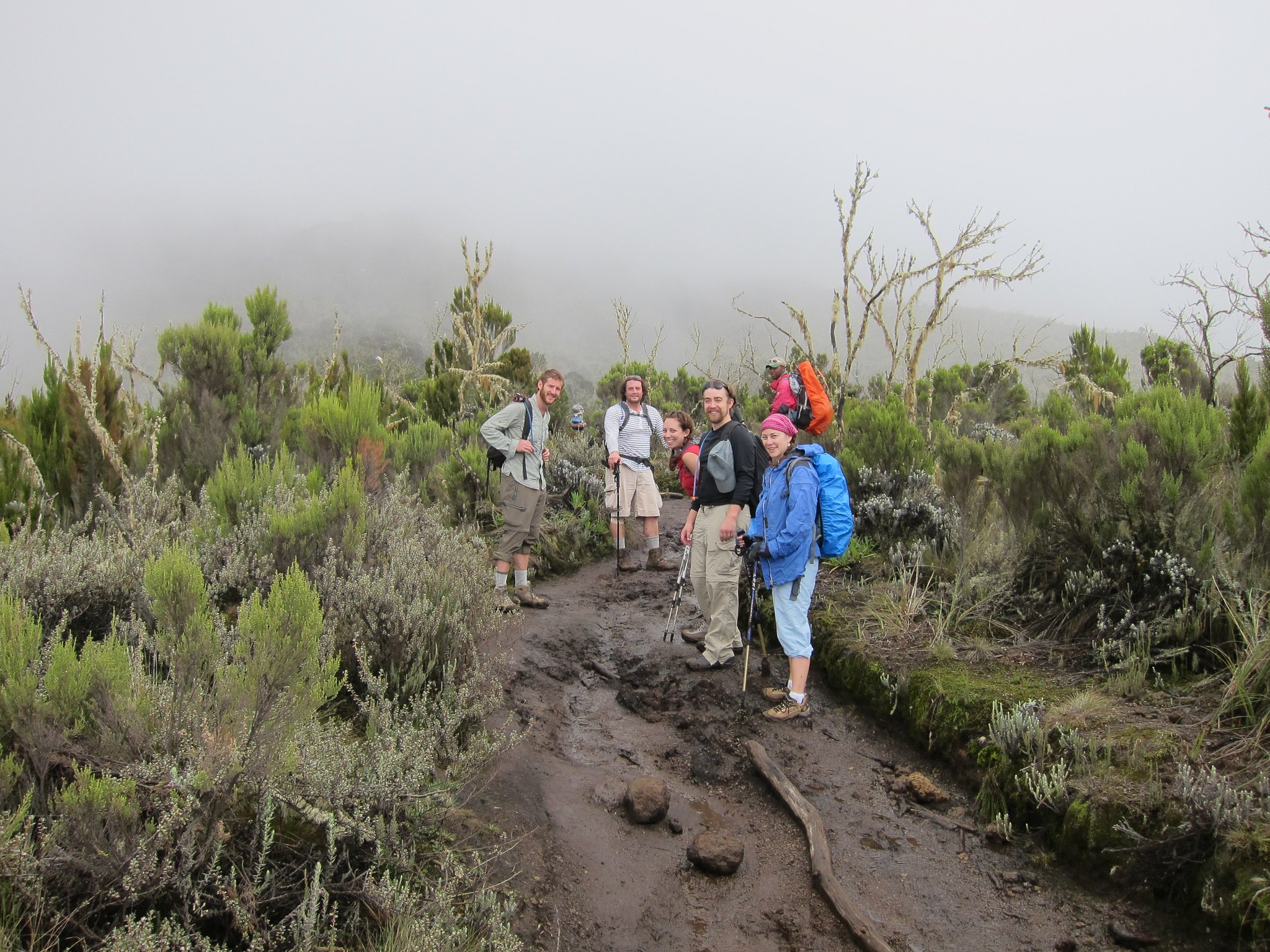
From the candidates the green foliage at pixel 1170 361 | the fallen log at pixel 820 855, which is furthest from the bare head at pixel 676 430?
the green foliage at pixel 1170 361

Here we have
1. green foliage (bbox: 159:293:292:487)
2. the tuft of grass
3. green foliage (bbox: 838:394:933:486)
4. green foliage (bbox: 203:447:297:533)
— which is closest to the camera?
the tuft of grass

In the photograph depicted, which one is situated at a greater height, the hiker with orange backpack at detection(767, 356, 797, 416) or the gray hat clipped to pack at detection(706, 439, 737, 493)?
the hiker with orange backpack at detection(767, 356, 797, 416)

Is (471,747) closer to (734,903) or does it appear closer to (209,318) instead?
(734,903)

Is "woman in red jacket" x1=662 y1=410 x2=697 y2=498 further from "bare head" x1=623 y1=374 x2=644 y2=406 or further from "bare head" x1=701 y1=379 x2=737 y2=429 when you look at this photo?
"bare head" x1=701 y1=379 x2=737 y2=429

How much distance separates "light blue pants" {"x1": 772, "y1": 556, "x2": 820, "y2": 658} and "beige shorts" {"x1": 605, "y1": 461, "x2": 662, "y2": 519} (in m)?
3.33

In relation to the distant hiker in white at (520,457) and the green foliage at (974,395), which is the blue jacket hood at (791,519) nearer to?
the distant hiker in white at (520,457)

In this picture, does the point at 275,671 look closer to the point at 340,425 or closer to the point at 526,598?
the point at 340,425

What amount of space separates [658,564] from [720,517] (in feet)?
9.77

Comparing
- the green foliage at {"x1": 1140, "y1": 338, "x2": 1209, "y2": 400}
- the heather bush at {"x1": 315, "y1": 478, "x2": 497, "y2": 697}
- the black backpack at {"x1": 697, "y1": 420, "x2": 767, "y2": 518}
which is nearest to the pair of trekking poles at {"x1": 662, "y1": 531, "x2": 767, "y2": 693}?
the black backpack at {"x1": 697, "y1": 420, "x2": 767, "y2": 518}

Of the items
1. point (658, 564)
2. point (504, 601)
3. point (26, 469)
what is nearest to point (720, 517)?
point (504, 601)

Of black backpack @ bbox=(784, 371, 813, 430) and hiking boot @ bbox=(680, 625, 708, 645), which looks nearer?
hiking boot @ bbox=(680, 625, 708, 645)

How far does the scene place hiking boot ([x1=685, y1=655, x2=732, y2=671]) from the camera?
201 inches

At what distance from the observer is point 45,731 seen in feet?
6.32

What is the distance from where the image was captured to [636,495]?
7930 millimetres
